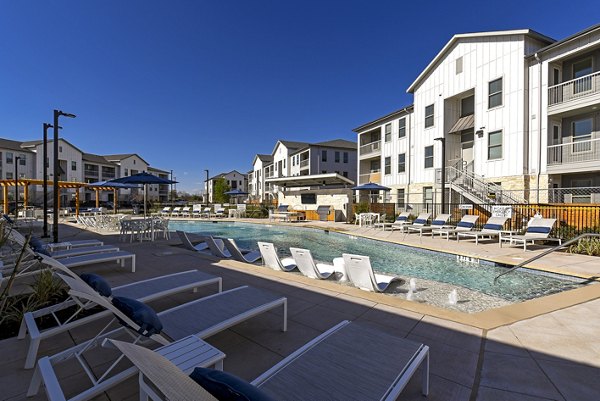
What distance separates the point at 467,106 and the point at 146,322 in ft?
78.6

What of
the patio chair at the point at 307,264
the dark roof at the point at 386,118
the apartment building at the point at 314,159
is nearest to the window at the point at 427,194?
the dark roof at the point at 386,118

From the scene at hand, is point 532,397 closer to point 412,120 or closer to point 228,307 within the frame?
point 228,307

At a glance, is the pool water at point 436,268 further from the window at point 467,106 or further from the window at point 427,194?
the window at point 467,106

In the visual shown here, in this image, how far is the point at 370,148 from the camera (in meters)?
29.5

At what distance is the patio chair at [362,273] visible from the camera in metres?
5.64

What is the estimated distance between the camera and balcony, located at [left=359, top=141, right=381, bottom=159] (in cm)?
2855

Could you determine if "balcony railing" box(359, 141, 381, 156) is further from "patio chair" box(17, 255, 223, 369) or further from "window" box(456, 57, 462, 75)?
"patio chair" box(17, 255, 223, 369)

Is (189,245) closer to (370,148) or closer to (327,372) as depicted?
(327,372)

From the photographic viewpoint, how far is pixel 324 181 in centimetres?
2553

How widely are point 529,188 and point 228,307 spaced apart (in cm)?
1864

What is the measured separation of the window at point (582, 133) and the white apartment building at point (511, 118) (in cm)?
4

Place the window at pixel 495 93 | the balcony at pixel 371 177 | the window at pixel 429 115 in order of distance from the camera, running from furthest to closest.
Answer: the balcony at pixel 371 177 < the window at pixel 429 115 < the window at pixel 495 93

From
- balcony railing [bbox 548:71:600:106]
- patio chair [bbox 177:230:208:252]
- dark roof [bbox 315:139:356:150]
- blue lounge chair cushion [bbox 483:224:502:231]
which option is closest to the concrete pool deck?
patio chair [bbox 177:230:208:252]

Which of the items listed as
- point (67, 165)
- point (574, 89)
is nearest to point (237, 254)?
point (574, 89)
